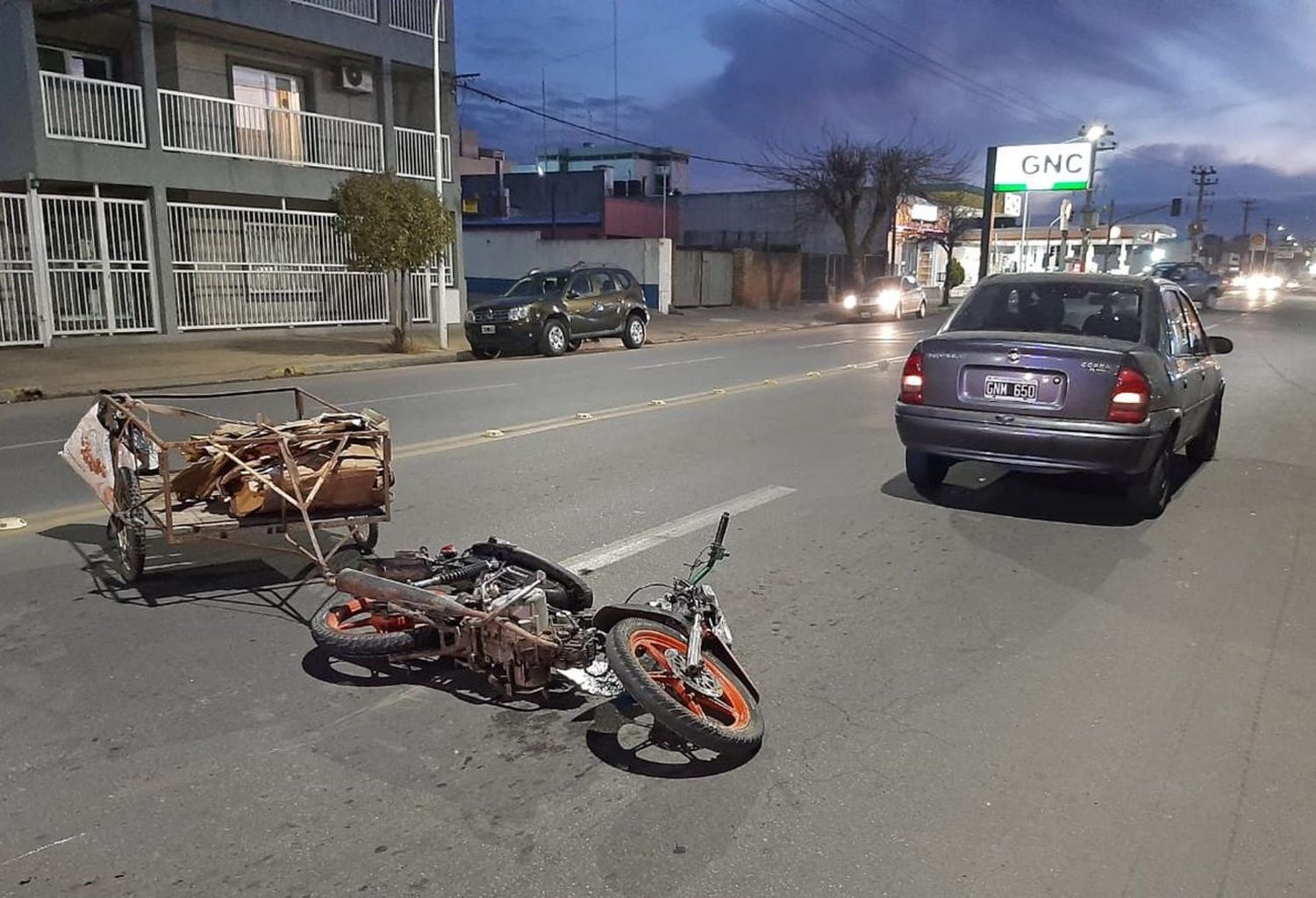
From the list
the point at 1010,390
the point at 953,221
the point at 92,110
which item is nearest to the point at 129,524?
the point at 1010,390

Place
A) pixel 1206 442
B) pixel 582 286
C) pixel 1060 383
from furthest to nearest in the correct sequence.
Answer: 1. pixel 582 286
2. pixel 1206 442
3. pixel 1060 383

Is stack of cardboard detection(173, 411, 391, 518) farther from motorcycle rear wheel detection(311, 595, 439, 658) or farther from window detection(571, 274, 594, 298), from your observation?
window detection(571, 274, 594, 298)

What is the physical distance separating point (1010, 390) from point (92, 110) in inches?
764

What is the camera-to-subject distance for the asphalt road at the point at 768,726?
3023mm

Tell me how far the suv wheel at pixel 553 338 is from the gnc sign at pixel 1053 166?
25.2 metres

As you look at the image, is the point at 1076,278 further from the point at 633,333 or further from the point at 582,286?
the point at 633,333

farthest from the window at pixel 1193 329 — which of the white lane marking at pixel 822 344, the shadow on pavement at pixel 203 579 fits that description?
the white lane marking at pixel 822 344

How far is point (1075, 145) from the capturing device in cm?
3859

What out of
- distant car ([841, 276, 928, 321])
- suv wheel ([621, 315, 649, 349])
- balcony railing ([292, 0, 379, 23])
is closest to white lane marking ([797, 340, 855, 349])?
suv wheel ([621, 315, 649, 349])

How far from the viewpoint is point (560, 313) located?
20.5 m

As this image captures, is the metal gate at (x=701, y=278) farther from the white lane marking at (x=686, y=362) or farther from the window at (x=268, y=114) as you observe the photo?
the white lane marking at (x=686, y=362)

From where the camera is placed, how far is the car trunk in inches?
259

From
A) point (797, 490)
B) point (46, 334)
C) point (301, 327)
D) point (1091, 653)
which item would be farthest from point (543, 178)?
point (1091, 653)

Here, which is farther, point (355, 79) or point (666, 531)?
point (355, 79)
